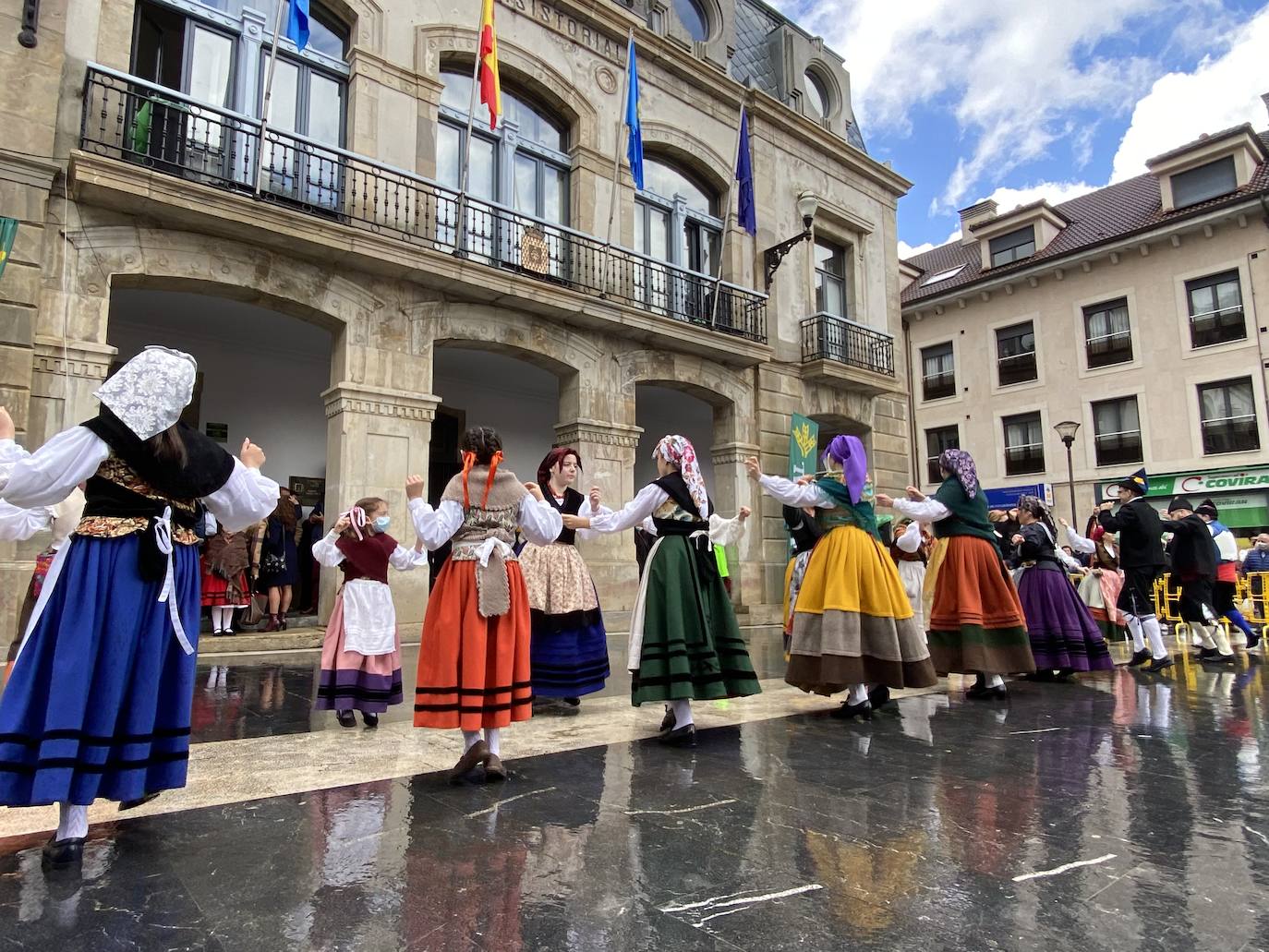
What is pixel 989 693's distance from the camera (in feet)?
20.4

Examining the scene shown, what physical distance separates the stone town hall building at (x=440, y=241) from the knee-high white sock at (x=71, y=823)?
6396 millimetres

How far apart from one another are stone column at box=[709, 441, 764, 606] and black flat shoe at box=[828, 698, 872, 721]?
899 cm

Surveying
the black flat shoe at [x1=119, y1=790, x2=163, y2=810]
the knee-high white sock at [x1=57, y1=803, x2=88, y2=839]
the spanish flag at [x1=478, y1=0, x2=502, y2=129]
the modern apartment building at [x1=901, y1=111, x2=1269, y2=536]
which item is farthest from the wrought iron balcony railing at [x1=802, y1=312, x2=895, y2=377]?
the knee-high white sock at [x1=57, y1=803, x2=88, y2=839]

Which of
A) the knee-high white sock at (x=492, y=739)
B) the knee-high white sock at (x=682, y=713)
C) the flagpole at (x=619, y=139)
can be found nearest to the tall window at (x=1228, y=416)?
the flagpole at (x=619, y=139)

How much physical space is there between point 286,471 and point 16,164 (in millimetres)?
5584

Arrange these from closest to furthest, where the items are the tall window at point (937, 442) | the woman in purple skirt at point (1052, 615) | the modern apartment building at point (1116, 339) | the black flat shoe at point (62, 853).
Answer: the black flat shoe at point (62, 853)
the woman in purple skirt at point (1052, 615)
the modern apartment building at point (1116, 339)
the tall window at point (937, 442)

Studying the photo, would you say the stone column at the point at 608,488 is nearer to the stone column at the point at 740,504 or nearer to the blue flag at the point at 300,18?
the stone column at the point at 740,504

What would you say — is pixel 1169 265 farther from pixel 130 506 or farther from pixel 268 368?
pixel 130 506

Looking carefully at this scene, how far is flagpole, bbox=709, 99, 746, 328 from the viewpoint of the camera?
46.6ft

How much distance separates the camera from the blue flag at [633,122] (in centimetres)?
1255

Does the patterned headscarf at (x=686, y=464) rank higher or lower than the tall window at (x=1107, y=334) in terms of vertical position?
lower

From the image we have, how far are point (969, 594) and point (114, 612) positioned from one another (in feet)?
18.9

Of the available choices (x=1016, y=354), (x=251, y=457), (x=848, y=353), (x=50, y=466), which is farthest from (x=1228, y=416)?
(x=50, y=466)

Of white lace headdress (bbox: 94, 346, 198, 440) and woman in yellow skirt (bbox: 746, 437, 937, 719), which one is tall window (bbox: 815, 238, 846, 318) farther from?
white lace headdress (bbox: 94, 346, 198, 440)
